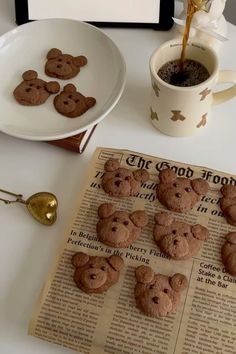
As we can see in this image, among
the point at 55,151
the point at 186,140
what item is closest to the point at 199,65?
the point at 186,140

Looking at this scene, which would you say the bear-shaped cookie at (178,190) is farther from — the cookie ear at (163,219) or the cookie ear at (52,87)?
the cookie ear at (52,87)

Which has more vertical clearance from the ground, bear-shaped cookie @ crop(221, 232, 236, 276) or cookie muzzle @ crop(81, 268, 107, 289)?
bear-shaped cookie @ crop(221, 232, 236, 276)

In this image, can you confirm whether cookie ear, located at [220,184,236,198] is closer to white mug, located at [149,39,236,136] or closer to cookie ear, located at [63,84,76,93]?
white mug, located at [149,39,236,136]

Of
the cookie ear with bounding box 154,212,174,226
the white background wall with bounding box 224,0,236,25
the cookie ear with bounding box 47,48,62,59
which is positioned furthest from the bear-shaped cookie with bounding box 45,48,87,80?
the white background wall with bounding box 224,0,236,25

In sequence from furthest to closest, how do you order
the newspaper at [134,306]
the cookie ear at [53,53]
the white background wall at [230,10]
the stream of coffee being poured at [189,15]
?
the white background wall at [230,10] → the cookie ear at [53,53] → the stream of coffee being poured at [189,15] → the newspaper at [134,306]

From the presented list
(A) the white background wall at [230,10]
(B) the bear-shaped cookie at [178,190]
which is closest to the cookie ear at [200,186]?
(B) the bear-shaped cookie at [178,190]

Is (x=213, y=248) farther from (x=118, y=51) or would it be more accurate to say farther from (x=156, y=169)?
(x=118, y=51)
